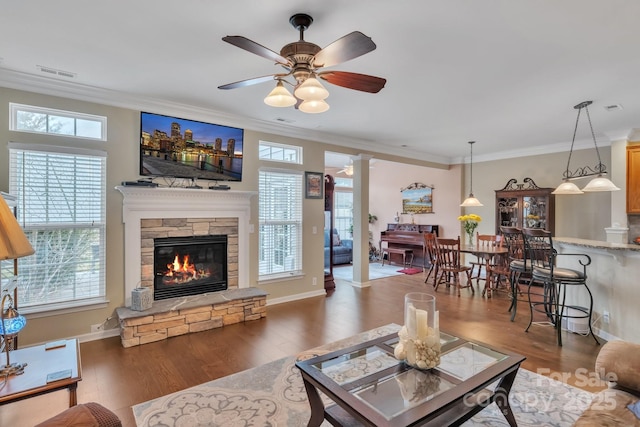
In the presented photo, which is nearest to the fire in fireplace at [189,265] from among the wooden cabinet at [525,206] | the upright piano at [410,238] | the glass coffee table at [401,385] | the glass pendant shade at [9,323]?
the glass pendant shade at [9,323]

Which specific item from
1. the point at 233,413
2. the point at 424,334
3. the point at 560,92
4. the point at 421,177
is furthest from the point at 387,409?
the point at 421,177

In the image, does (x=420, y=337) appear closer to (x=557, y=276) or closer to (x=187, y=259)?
(x=557, y=276)

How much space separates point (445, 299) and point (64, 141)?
5.42m

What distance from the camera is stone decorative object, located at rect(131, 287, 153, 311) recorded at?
346 centimetres

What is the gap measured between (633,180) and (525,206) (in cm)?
164

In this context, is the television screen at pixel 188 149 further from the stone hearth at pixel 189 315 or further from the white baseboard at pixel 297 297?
the white baseboard at pixel 297 297

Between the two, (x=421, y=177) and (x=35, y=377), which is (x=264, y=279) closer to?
(x=35, y=377)

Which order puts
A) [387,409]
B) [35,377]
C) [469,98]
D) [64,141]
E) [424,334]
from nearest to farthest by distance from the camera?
[387,409], [35,377], [424,334], [64,141], [469,98]

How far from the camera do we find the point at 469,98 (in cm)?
365

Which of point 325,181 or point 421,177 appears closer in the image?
point 325,181

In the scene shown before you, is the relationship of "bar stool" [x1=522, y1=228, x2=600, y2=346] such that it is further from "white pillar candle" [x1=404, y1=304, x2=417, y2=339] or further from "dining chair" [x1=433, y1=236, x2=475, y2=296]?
"white pillar candle" [x1=404, y1=304, x2=417, y2=339]

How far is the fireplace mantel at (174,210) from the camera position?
12.0 feet

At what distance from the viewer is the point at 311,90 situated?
207 centimetres

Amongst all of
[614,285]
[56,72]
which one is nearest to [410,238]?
[614,285]
